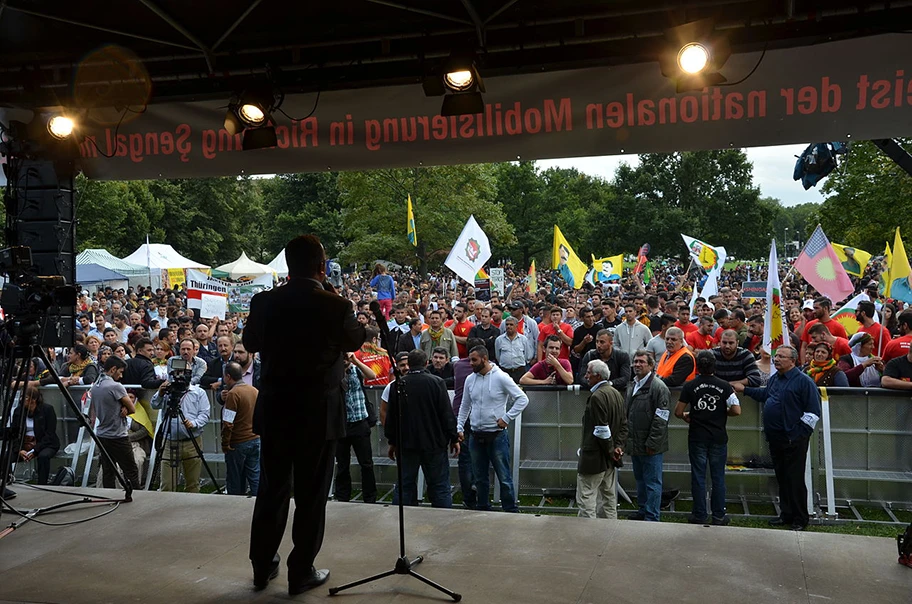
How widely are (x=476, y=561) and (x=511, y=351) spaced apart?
6871 mm

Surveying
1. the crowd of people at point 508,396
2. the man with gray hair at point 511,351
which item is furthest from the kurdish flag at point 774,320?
the man with gray hair at point 511,351

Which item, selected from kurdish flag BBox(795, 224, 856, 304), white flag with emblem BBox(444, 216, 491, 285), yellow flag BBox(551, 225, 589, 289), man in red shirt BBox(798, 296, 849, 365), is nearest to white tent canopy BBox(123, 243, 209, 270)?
yellow flag BBox(551, 225, 589, 289)

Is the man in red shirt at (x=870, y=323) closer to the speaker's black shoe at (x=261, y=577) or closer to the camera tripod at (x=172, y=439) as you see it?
the camera tripod at (x=172, y=439)

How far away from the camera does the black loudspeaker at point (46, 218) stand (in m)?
6.55

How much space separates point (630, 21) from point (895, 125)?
6.18ft

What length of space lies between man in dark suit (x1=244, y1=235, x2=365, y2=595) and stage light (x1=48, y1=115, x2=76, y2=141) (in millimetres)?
3175

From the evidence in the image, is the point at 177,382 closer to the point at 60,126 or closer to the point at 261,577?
the point at 60,126

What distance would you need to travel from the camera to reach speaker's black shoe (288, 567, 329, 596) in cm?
430

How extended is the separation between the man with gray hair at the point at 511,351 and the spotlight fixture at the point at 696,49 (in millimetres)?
6730

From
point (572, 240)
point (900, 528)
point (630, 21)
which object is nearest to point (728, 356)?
point (900, 528)

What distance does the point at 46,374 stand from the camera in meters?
10.9

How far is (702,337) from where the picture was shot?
1179cm

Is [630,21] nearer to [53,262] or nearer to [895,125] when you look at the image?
[895,125]

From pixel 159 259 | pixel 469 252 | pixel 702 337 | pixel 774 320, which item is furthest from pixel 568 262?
pixel 159 259
